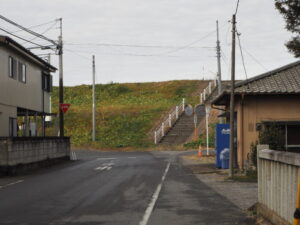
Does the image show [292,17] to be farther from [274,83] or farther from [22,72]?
[22,72]

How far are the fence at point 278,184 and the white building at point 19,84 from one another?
1723cm

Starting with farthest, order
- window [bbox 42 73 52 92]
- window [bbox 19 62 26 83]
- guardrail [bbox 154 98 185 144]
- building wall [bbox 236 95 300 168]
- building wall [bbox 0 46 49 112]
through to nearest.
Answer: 1. guardrail [bbox 154 98 185 144]
2. window [bbox 42 73 52 92]
3. window [bbox 19 62 26 83]
4. building wall [bbox 0 46 49 112]
5. building wall [bbox 236 95 300 168]

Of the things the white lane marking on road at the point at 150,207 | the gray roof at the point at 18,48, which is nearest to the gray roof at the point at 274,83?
the white lane marking on road at the point at 150,207

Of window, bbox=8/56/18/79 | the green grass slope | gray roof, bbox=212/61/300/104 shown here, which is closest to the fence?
gray roof, bbox=212/61/300/104

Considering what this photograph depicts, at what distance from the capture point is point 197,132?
1955 inches

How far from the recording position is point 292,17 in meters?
16.2

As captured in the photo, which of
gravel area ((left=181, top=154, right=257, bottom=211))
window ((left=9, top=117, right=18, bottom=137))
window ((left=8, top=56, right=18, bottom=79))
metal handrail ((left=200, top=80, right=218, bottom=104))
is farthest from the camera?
metal handrail ((left=200, top=80, right=218, bottom=104))

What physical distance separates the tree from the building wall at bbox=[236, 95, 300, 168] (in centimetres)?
770

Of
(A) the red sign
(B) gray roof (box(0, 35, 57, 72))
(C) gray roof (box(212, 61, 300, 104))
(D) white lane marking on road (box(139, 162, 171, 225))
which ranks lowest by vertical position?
(D) white lane marking on road (box(139, 162, 171, 225))

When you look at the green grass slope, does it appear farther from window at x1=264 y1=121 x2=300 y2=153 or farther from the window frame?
window at x1=264 y1=121 x2=300 y2=153

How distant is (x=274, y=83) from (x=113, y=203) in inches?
537

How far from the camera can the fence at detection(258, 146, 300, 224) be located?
8008mm

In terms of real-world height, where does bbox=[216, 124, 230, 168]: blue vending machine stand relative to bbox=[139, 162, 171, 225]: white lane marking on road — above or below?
above

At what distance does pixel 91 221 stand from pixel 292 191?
4082mm
